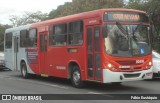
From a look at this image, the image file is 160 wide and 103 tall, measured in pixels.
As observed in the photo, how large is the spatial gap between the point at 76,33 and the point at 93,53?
1.59m

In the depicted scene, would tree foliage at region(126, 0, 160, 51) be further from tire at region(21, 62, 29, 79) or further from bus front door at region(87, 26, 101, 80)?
bus front door at region(87, 26, 101, 80)

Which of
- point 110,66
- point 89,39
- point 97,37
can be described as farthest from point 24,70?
point 110,66

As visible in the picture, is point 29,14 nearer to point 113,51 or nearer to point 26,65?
point 26,65

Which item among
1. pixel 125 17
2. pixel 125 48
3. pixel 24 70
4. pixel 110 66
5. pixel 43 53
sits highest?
pixel 125 17

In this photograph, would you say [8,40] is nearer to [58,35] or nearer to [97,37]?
[58,35]

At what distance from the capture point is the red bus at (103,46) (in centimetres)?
1384

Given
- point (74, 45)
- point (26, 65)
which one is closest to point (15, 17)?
point (26, 65)

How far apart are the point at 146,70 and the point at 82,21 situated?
129 inches

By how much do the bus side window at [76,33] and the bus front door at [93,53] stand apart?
0.63 metres

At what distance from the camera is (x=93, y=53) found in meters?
14.4

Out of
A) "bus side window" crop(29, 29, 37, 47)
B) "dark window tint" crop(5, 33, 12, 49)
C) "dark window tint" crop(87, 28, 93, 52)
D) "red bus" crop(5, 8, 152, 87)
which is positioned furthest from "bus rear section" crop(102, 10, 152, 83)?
"dark window tint" crop(5, 33, 12, 49)

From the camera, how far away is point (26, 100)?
472 inches

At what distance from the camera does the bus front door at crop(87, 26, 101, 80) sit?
1413 cm

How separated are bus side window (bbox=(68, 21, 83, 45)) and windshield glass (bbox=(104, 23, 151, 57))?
5.44 feet
